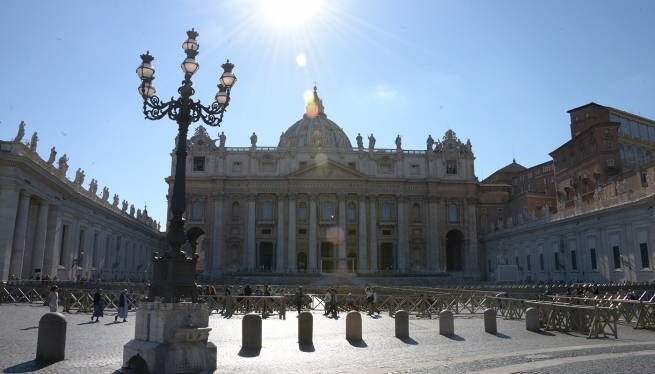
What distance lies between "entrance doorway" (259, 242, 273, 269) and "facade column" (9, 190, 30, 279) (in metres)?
38.2

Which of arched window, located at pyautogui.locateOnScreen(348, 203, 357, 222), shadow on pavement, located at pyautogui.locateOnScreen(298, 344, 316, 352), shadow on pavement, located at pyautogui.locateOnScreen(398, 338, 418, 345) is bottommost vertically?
shadow on pavement, located at pyautogui.locateOnScreen(398, 338, 418, 345)

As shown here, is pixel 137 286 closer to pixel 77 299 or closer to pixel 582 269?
pixel 77 299

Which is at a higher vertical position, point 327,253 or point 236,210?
point 236,210

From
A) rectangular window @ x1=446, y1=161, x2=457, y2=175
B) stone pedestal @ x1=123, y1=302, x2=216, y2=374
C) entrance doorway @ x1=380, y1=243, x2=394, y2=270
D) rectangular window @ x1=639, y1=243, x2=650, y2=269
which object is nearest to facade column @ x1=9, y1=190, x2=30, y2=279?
stone pedestal @ x1=123, y1=302, x2=216, y2=374

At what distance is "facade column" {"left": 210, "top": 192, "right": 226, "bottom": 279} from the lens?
6575 centimetres

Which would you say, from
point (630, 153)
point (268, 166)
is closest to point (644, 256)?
point (630, 153)

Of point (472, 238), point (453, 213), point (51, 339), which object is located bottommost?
point (51, 339)

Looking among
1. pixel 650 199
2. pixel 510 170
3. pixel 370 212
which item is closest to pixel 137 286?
pixel 650 199

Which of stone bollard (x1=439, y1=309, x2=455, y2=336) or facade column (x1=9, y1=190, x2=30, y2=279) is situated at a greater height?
facade column (x1=9, y1=190, x2=30, y2=279)

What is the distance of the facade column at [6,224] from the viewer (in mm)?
30188

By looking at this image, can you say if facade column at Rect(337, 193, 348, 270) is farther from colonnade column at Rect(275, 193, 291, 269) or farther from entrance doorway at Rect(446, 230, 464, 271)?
entrance doorway at Rect(446, 230, 464, 271)

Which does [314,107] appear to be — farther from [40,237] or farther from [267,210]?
[40,237]

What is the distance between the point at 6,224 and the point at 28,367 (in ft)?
79.4

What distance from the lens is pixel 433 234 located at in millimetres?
68562
